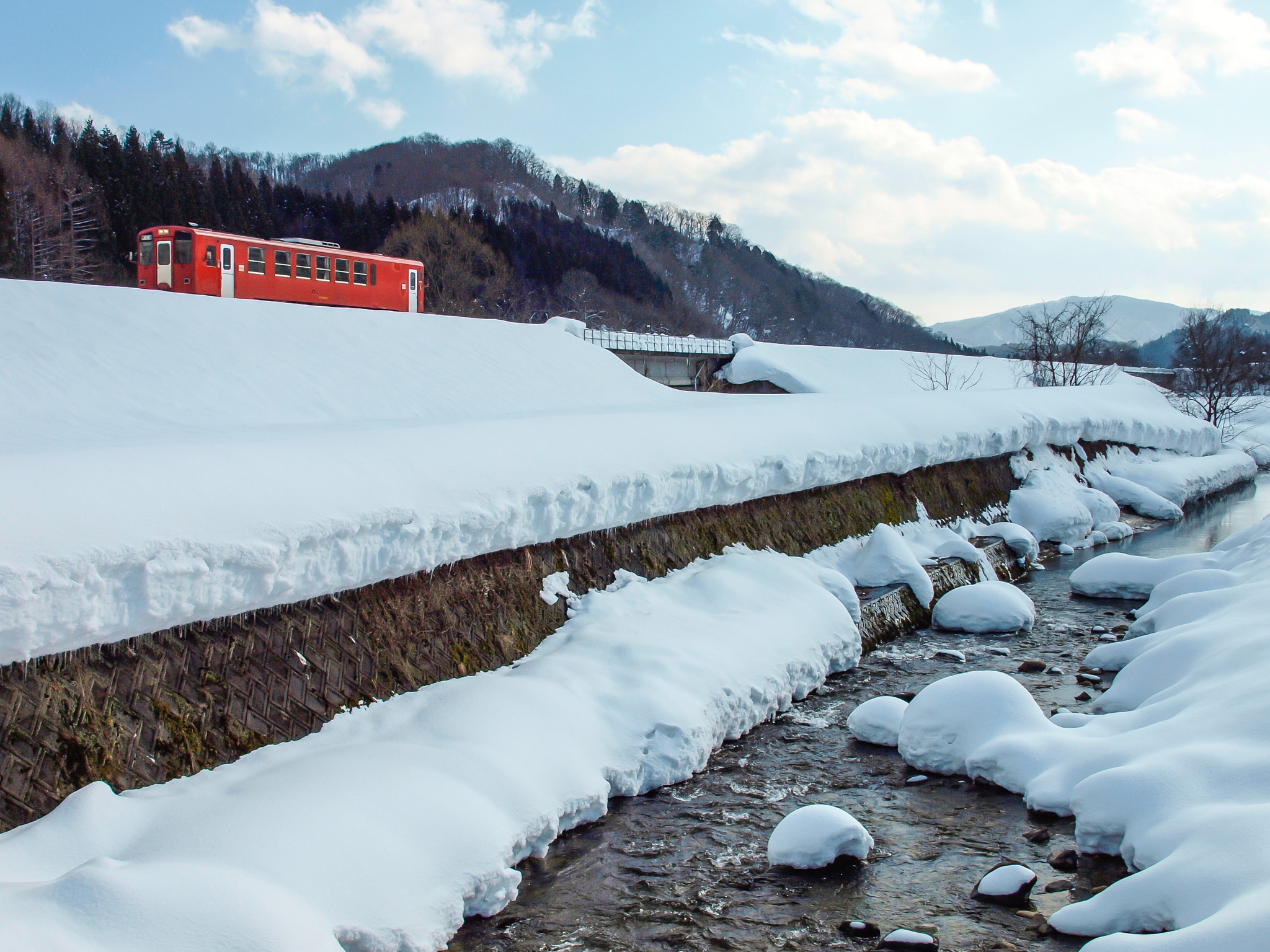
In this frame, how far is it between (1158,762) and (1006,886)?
125 cm

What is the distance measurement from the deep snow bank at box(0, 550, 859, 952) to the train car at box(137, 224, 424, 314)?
15.8 m

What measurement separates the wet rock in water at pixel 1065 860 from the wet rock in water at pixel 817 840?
1.01 m

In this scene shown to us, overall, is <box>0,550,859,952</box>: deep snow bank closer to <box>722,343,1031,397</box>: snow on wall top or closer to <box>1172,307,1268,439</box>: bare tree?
<box>722,343,1031,397</box>: snow on wall top

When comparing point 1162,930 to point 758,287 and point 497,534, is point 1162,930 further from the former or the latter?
point 758,287

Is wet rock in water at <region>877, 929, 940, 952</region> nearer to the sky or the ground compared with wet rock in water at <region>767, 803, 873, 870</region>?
nearer to the ground

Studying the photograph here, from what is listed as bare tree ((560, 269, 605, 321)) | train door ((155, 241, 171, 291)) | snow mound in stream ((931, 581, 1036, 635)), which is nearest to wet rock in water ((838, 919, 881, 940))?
snow mound in stream ((931, 581, 1036, 635))

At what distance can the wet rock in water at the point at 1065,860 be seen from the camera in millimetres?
4980

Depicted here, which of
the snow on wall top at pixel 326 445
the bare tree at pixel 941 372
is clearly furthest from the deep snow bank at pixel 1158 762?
the bare tree at pixel 941 372

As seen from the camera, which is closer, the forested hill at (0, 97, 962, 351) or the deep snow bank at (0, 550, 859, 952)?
the deep snow bank at (0, 550, 859, 952)

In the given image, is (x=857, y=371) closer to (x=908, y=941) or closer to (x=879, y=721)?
(x=879, y=721)

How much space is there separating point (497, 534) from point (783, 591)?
10.8ft

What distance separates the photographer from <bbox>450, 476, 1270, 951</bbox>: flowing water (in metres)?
4.51

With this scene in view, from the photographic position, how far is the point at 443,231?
161 ft

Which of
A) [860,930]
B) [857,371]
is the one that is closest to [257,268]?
[860,930]
